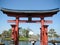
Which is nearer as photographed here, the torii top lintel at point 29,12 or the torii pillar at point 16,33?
the torii pillar at point 16,33

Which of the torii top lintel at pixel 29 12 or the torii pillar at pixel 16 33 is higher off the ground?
the torii top lintel at pixel 29 12

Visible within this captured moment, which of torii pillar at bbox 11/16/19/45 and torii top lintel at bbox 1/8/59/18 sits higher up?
torii top lintel at bbox 1/8/59/18

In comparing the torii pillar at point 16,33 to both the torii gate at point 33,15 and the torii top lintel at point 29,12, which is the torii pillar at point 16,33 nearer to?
the torii gate at point 33,15

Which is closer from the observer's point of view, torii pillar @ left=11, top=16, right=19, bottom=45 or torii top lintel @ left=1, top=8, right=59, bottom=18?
torii pillar @ left=11, top=16, right=19, bottom=45

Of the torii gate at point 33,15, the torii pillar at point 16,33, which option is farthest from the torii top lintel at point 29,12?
the torii pillar at point 16,33

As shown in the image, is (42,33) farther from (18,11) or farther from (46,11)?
(18,11)

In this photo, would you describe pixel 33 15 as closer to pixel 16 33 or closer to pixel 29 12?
pixel 29 12

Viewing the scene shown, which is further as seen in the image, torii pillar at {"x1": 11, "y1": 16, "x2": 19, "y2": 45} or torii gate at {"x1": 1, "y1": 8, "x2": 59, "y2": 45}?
torii gate at {"x1": 1, "y1": 8, "x2": 59, "y2": 45}

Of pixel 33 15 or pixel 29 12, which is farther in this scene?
pixel 33 15

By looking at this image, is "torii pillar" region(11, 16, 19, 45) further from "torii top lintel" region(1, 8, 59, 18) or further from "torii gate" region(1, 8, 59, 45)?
"torii top lintel" region(1, 8, 59, 18)

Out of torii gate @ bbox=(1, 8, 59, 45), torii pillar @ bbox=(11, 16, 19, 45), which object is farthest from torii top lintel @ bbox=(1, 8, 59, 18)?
torii pillar @ bbox=(11, 16, 19, 45)

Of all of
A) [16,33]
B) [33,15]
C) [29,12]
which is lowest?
[16,33]

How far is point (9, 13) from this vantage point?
31.2 feet

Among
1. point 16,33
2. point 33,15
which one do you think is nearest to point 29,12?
point 33,15
